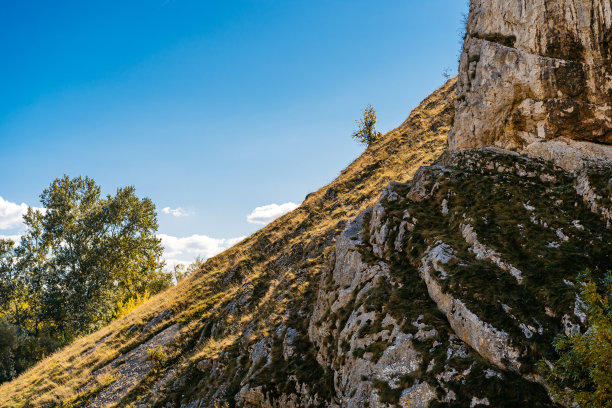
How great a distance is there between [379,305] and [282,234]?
20.1 meters

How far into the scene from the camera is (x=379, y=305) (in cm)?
1182

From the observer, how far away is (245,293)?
22953 millimetres

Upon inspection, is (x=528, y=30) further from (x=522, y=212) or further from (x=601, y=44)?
(x=522, y=212)

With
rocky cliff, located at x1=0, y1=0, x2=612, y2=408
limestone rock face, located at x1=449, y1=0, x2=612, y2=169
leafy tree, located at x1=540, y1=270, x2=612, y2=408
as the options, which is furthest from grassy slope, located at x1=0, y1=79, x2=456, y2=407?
leafy tree, located at x1=540, y1=270, x2=612, y2=408

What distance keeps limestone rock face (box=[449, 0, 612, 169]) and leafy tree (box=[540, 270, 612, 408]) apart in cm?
968

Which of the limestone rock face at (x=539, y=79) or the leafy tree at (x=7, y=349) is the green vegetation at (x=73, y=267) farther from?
the limestone rock face at (x=539, y=79)

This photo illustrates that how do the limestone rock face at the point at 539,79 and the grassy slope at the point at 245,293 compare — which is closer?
the limestone rock face at the point at 539,79

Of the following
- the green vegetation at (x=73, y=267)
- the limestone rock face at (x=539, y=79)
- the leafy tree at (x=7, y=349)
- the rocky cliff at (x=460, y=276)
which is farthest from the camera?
the green vegetation at (x=73, y=267)

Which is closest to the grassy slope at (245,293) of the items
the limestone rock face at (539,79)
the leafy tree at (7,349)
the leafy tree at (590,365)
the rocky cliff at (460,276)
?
the rocky cliff at (460,276)

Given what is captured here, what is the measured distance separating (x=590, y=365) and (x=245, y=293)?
19.2m

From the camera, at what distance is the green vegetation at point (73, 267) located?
47.3 metres

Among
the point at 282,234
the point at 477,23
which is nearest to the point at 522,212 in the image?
the point at 477,23

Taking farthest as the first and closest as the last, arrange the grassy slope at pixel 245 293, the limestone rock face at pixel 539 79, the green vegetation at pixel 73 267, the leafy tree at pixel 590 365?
1. the green vegetation at pixel 73 267
2. the grassy slope at pixel 245 293
3. the limestone rock face at pixel 539 79
4. the leafy tree at pixel 590 365

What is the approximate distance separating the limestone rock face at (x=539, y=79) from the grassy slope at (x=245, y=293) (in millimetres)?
9331
